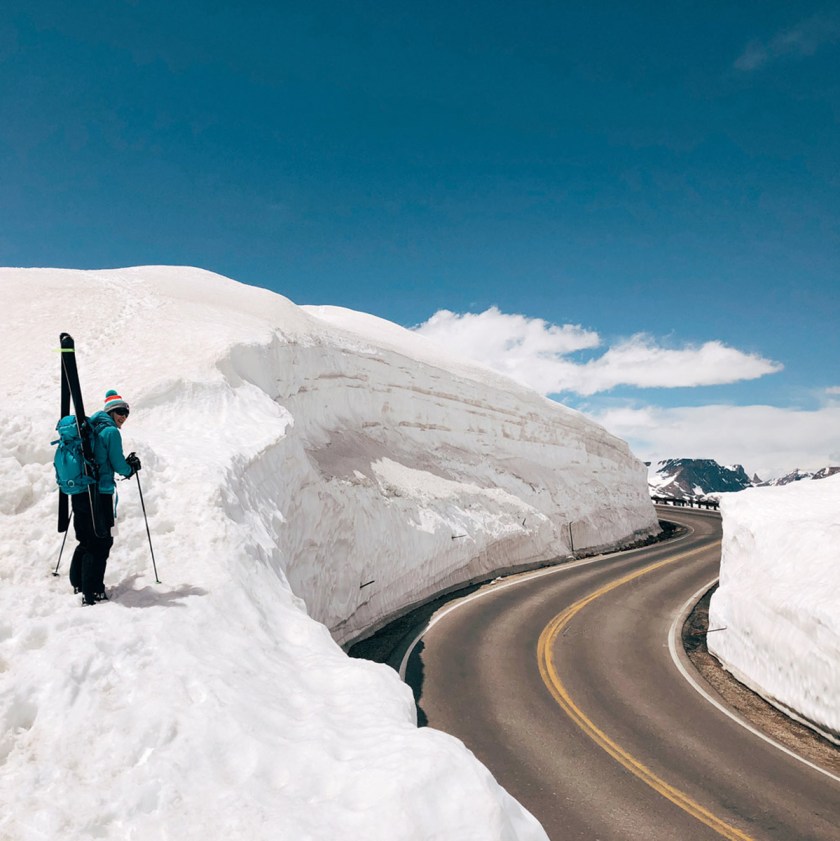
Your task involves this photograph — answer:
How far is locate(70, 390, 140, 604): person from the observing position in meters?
5.85

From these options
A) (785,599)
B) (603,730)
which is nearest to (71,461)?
(603,730)

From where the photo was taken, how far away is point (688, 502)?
59188mm

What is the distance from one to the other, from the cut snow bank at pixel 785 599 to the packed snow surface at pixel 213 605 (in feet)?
32.4

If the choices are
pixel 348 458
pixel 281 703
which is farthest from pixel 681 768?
pixel 348 458

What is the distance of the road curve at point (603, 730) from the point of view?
8.10 metres

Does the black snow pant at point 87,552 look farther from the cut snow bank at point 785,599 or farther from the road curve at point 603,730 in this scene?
the cut snow bank at point 785,599

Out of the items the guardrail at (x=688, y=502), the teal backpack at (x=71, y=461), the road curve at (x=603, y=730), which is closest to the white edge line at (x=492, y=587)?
the road curve at (x=603, y=730)

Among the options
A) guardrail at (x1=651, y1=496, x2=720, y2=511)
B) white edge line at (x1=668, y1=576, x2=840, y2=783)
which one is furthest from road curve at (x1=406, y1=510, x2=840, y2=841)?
guardrail at (x1=651, y1=496, x2=720, y2=511)

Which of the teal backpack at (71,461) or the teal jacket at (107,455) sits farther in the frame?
the teal jacket at (107,455)

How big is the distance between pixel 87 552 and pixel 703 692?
13.1m

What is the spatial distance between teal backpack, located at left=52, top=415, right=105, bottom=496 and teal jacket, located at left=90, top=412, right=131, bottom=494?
16 centimetres

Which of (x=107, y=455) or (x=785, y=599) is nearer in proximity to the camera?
(x=107, y=455)

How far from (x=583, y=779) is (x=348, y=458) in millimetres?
14475

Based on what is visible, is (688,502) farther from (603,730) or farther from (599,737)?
(599,737)
